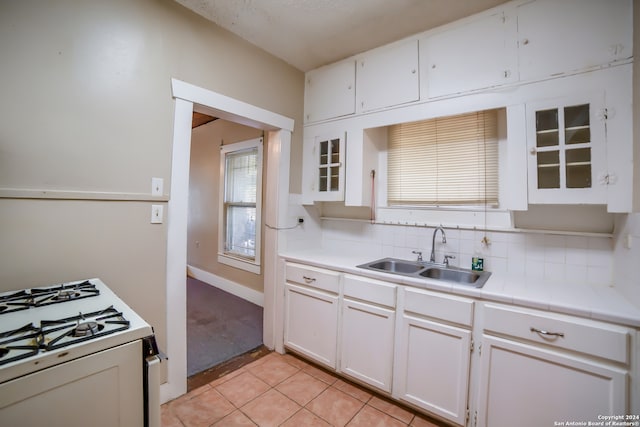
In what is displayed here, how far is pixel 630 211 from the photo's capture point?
141cm

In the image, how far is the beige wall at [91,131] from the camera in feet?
4.28

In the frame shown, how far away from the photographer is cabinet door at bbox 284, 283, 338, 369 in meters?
2.07

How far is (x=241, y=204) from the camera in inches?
156

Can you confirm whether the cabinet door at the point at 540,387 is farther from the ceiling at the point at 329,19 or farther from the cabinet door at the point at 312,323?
the ceiling at the point at 329,19

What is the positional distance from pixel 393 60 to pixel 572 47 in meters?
1.11

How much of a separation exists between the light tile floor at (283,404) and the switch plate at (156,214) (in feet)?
3.90

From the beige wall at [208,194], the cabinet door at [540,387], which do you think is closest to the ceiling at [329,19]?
the beige wall at [208,194]

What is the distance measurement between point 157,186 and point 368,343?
5.76ft

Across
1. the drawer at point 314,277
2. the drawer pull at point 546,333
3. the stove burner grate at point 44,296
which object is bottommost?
the drawer pull at point 546,333

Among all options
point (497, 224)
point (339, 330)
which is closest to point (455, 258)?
point (497, 224)

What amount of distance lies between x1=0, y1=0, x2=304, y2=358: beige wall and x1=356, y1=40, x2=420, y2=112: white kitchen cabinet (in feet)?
4.05

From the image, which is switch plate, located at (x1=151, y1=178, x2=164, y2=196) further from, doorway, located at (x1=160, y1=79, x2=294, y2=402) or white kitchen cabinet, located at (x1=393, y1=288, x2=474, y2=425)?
white kitchen cabinet, located at (x1=393, y1=288, x2=474, y2=425)

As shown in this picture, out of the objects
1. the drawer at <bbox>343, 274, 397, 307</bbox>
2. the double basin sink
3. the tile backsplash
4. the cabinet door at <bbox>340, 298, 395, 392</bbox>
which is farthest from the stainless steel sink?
the cabinet door at <bbox>340, 298, 395, 392</bbox>

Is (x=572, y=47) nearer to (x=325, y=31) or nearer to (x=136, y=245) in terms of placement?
(x=325, y=31)
